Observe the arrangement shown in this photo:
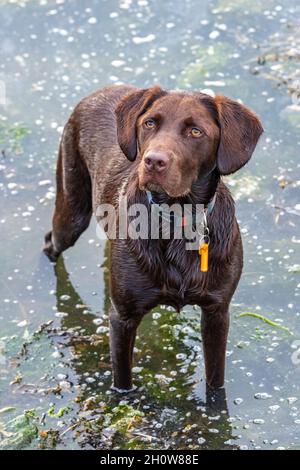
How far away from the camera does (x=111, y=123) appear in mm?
6055

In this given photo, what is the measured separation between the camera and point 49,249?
24.0 ft

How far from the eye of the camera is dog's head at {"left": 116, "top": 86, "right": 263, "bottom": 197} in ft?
14.9

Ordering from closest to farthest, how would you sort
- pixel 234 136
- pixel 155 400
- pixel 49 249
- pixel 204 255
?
pixel 234 136
pixel 204 255
pixel 155 400
pixel 49 249

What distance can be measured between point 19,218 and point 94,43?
287cm

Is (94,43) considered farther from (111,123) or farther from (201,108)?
(201,108)

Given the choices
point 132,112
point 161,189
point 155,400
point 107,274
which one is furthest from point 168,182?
point 107,274

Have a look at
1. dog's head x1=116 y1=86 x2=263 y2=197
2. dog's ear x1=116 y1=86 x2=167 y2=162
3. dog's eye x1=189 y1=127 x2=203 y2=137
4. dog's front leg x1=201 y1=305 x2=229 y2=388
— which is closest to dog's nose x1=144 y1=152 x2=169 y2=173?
dog's head x1=116 y1=86 x2=263 y2=197

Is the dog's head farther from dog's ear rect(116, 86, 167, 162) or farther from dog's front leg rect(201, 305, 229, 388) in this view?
dog's front leg rect(201, 305, 229, 388)

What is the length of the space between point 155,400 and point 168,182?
1928 mm

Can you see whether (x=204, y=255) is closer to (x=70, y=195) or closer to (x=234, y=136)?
(x=234, y=136)

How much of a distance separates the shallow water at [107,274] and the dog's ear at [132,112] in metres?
1.77

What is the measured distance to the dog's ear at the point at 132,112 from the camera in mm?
4938

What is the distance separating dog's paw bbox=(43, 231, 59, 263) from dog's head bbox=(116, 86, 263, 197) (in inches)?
99.9
